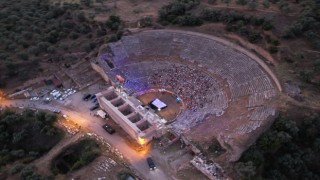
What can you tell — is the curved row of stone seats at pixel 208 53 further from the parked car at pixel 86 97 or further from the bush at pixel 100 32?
the parked car at pixel 86 97

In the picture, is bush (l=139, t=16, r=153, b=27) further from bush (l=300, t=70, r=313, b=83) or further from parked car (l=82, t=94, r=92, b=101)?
bush (l=300, t=70, r=313, b=83)

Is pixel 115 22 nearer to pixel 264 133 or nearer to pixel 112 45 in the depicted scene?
pixel 112 45

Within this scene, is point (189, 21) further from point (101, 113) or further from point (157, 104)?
point (101, 113)

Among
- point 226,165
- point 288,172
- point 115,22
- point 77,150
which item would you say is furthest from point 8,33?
point 288,172

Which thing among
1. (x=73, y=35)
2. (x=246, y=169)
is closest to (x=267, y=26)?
(x=246, y=169)

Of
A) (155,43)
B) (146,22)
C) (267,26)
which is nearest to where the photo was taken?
(267,26)

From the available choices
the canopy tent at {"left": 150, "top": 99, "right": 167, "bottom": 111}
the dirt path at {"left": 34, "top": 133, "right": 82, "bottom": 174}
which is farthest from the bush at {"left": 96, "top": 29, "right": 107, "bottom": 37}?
the dirt path at {"left": 34, "top": 133, "right": 82, "bottom": 174}
